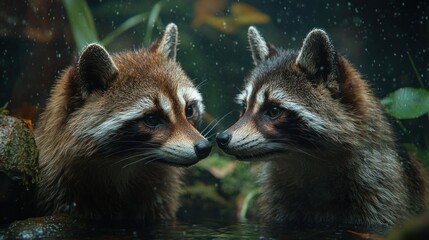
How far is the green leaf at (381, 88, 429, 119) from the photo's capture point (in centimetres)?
663

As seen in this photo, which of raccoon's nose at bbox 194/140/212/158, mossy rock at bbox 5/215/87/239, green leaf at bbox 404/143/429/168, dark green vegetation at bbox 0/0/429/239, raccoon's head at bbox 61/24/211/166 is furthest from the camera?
dark green vegetation at bbox 0/0/429/239

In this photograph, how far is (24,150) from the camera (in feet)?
16.8

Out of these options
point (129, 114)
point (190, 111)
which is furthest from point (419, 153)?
point (129, 114)

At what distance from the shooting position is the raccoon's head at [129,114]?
16.3 feet

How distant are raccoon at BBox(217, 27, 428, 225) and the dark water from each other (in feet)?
1.28

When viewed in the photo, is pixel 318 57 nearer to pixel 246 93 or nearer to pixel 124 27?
pixel 246 93

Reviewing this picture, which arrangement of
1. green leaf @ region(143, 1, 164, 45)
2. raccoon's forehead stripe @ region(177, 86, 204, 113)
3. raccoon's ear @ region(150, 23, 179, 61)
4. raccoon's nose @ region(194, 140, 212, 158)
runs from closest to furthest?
1. raccoon's nose @ region(194, 140, 212, 158)
2. raccoon's forehead stripe @ region(177, 86, 204, 113)
3. raccoon's ear @ region(150, 23, 179, 61)
4. green leaf @ region(143, 1, 164, 45)

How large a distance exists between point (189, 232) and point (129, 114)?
1040 millimetres

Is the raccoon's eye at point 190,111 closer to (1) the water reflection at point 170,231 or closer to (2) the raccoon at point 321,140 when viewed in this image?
(2) the raccoon at point 321,140

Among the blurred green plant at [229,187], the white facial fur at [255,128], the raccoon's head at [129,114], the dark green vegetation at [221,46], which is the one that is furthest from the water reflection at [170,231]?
the blurred green plant at [229,187]

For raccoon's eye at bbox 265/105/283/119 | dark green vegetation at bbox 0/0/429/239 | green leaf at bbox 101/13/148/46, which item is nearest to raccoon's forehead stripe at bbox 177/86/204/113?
raccoon's eye at bbox 265/105/283/119

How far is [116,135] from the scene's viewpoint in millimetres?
5031

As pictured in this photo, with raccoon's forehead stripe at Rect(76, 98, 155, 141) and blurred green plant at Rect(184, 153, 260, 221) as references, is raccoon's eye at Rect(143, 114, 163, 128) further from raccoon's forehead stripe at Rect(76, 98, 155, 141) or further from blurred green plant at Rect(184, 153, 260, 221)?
blurred green plant at Rect(184, 153, 260, 221)

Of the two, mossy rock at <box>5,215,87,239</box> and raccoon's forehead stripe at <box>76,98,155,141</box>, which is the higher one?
raccoon's forehead stripe at <box>76,98,155,141</box>
